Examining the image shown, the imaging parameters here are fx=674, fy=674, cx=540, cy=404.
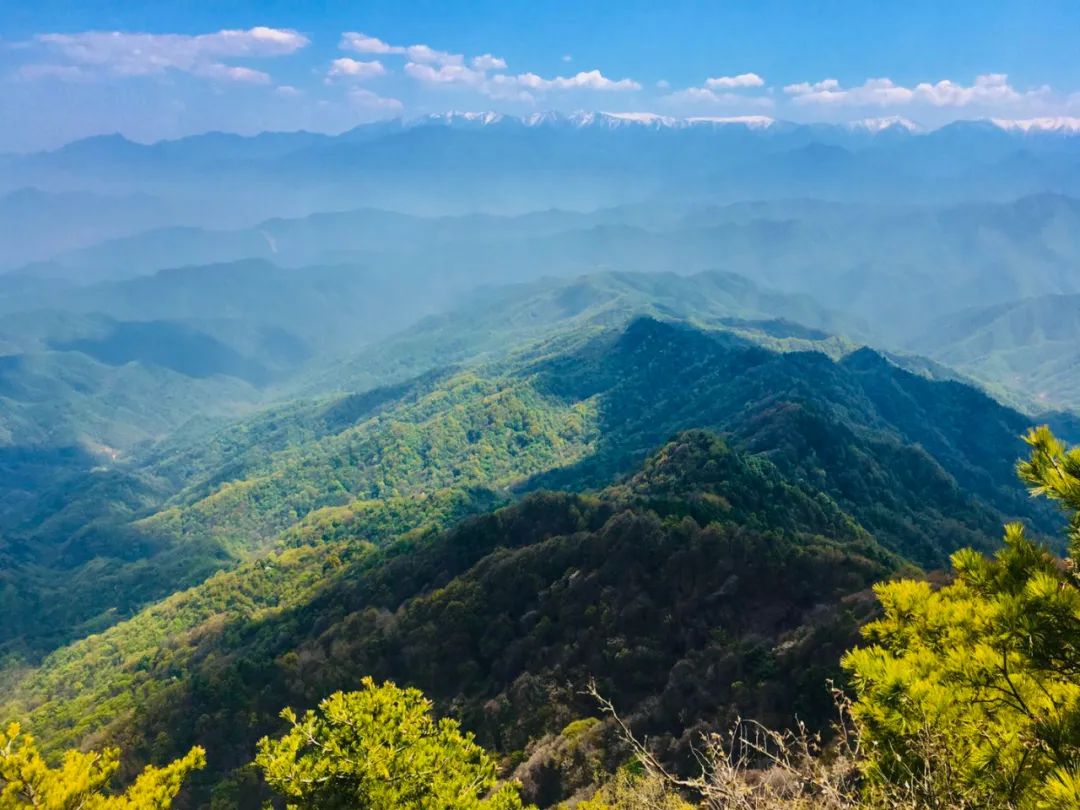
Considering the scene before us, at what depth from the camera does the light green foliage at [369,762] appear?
686 inches

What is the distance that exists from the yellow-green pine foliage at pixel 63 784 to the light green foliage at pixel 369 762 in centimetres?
264

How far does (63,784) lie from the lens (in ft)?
47.2

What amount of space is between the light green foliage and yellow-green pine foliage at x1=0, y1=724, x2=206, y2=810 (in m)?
2.64

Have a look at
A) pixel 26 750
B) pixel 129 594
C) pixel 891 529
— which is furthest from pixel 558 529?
pixel 129 594

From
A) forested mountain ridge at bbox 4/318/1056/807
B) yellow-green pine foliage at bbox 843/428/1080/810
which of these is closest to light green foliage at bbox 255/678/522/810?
yellow-green pine foliage at bbox 843/428/1080/810

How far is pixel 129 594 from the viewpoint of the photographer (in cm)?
17550

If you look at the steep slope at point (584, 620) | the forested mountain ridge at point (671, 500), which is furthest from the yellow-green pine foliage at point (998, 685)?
the forested mountain ridge at point (671, 500)

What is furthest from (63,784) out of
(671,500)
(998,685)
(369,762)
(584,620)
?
(671,500)

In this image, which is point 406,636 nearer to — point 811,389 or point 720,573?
point 720,573

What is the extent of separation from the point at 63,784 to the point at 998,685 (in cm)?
1803

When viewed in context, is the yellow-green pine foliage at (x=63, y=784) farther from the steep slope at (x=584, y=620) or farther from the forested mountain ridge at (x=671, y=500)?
the forested mountain ridge at (x=671, y=500)

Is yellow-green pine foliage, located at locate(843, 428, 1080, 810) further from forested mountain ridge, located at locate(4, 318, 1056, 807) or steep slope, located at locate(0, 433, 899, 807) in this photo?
Answer: forested mountain ridge, located at locate(4, 318, 1056, 807)

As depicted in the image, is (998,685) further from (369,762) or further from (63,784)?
(63,784)

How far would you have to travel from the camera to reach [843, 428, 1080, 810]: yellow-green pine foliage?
9227 millimetres
